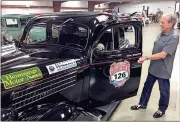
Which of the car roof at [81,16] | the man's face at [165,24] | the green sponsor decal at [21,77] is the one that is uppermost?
the car roof at [81,16]

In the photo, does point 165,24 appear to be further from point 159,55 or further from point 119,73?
point 119,73

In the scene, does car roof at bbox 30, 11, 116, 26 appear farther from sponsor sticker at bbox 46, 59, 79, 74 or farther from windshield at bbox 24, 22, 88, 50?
sponsor sticker at bbox 46, 59, 79, 74

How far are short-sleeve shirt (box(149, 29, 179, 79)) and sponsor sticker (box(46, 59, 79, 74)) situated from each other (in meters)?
1.20

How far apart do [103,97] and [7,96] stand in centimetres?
130

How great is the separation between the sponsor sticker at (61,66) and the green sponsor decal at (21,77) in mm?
137

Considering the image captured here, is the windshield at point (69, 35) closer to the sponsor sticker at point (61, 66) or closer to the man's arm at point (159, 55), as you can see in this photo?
the sponsor sticker at point (61, 66)

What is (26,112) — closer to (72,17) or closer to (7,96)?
(7,96)

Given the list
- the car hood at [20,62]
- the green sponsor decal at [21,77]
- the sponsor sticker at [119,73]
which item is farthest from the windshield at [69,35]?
the green sponsor decal at [21,77]

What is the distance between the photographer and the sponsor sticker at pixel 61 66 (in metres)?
2.27

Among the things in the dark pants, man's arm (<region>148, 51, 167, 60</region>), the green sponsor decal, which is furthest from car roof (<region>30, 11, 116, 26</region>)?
the dark pants

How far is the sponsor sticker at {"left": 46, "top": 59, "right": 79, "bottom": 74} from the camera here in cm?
227

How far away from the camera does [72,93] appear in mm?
2562

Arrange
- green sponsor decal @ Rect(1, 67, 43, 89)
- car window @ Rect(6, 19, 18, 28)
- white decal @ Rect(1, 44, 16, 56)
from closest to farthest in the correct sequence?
green sponsor decal @ Rect(1, 67, 43, 89) < white decal @ Rect(1, 44, 16, 56) < car window @ Rect(6, 19, 18, 28)

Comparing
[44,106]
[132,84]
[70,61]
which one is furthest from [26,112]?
[132,84]
